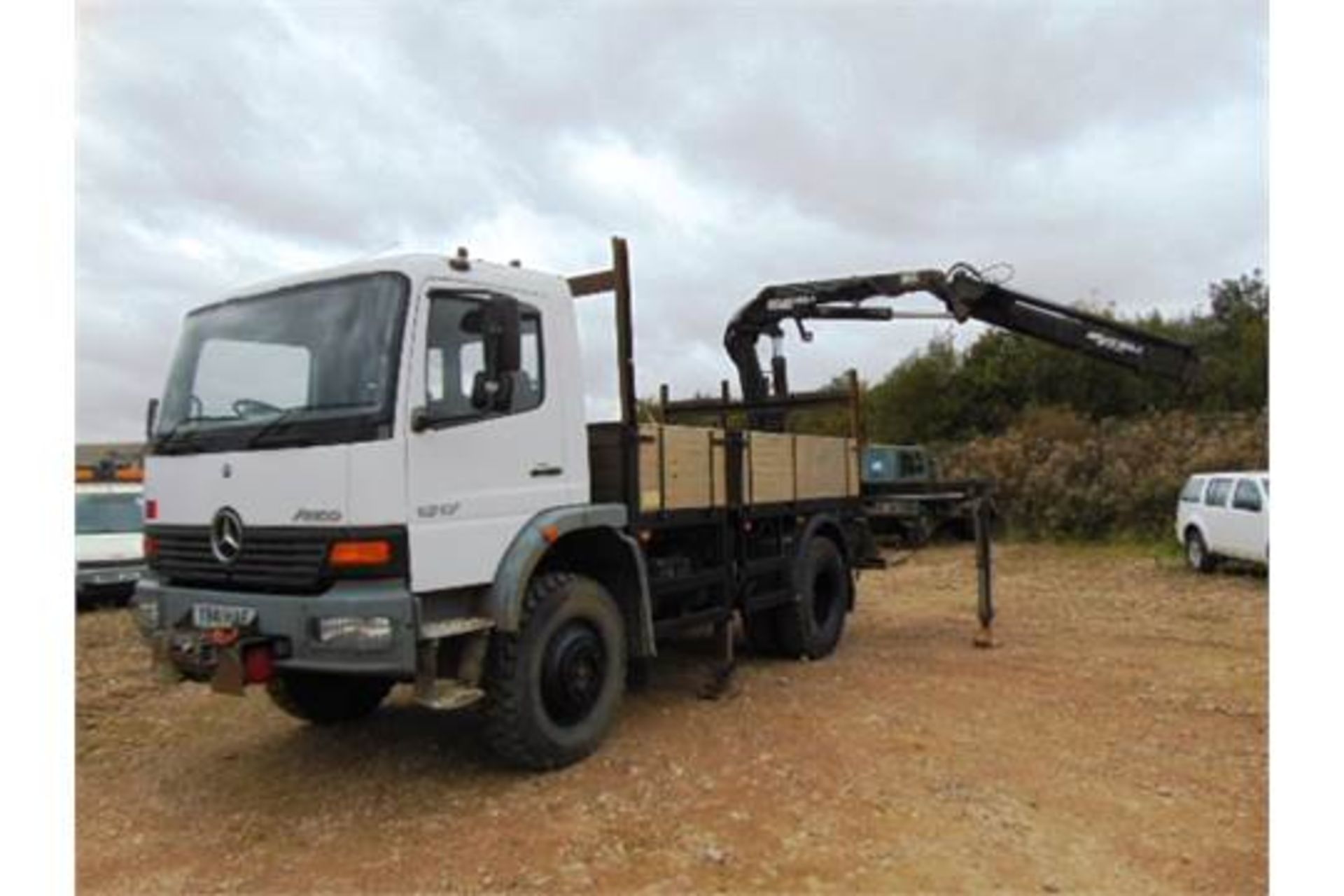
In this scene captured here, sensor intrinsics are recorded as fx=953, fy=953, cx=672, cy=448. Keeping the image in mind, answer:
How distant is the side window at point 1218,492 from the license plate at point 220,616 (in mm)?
13647

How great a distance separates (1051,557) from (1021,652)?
32.6 feet

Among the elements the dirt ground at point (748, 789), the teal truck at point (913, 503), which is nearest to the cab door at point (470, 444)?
the dirt ground at point (748, 789)

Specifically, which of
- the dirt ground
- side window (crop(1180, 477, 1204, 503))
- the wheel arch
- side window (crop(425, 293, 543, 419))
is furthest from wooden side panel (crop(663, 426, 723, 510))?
side window (crop(1180, 477, 1204, 503))

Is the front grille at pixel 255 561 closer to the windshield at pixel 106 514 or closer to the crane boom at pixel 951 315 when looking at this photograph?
the crane boom at pixel 951 315

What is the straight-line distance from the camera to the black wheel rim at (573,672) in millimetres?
4992

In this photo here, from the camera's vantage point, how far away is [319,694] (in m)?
5.76

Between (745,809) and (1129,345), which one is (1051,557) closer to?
(1129,345)

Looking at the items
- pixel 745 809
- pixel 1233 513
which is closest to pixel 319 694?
pixel 745 809

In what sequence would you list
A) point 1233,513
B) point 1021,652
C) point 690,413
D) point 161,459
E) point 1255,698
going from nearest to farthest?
point 161,459
point 1255,698
point 1021,652
point 690,413
point 1233,513

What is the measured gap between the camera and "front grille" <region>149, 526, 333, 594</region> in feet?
14.1

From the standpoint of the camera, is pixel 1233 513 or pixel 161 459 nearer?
pixel 161 459

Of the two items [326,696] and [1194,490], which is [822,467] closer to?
[326,696]

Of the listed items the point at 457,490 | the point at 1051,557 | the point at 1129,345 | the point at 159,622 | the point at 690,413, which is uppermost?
the point at 1129,345

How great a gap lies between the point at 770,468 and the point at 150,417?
4.23 m
